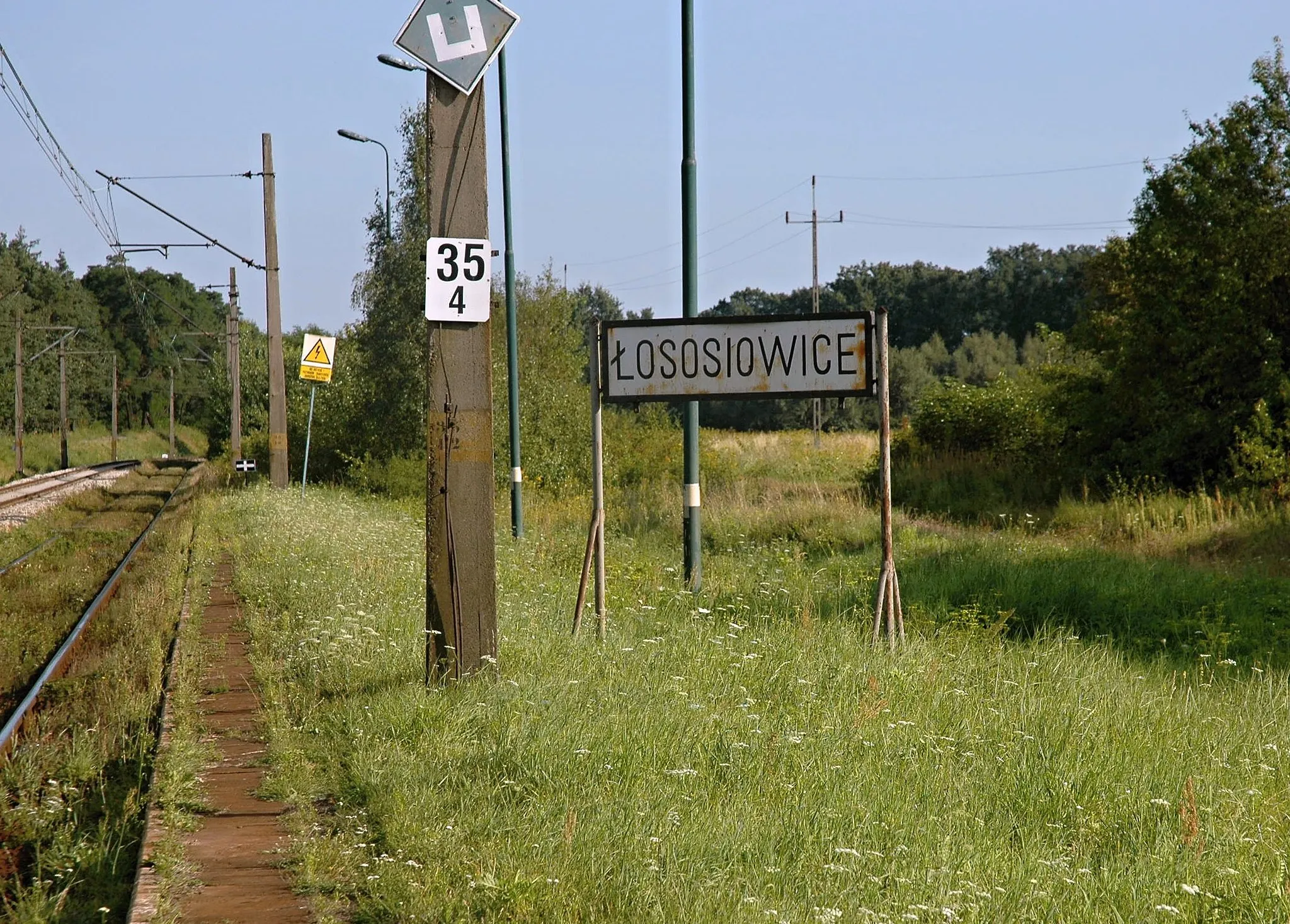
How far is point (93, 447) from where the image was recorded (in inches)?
3086

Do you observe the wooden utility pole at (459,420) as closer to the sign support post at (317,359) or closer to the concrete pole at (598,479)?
the concrete pole at (598,479)

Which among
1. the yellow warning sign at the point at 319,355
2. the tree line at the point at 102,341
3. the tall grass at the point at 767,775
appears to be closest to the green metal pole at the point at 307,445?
the yellow warning sign at the point at 319,355

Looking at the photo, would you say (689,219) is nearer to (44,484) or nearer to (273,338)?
(273,338)

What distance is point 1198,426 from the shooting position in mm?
20484

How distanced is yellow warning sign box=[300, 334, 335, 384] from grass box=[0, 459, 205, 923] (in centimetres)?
907

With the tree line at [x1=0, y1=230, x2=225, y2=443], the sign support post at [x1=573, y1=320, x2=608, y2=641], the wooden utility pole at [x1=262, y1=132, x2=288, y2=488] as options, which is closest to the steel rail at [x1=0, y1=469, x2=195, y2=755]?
the sign support post at [x1=573, y1=320, x2=608, y2=641]

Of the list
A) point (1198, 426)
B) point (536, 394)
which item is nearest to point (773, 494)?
point (1198, 426)

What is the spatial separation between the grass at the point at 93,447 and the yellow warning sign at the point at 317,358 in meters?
30.3

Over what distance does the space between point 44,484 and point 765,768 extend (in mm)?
38958

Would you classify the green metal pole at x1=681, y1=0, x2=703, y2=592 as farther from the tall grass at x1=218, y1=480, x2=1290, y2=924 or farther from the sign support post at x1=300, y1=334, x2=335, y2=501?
the sign support post at x1=300, y1=334, x2=335, y2=501

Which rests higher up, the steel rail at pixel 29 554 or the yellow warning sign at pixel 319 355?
the yellow warning sign at pixel 319 355

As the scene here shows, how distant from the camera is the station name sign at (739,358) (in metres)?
8.80

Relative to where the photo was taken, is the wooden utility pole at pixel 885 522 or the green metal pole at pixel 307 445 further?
the green metal pole at pixel 307 445

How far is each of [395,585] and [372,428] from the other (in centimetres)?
1876
